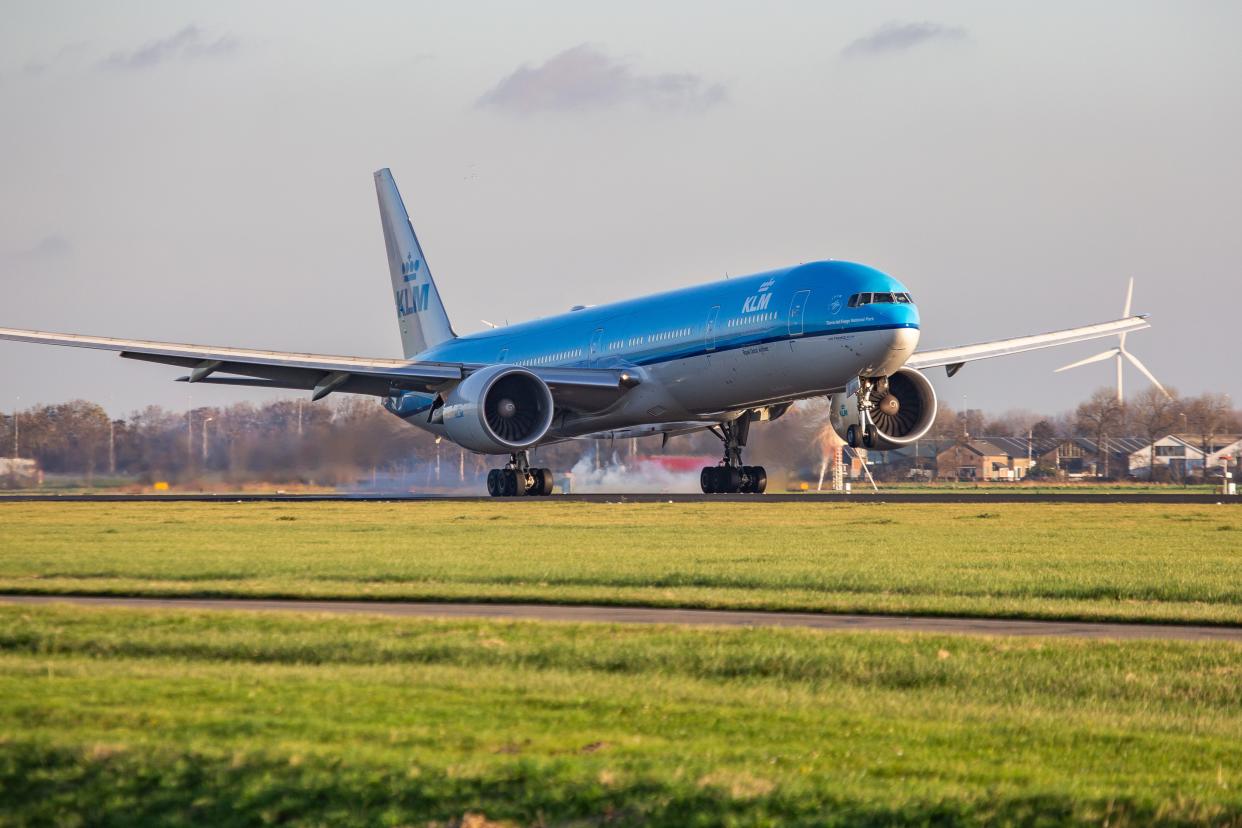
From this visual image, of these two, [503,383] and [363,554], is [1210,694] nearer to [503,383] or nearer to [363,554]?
[363,554]

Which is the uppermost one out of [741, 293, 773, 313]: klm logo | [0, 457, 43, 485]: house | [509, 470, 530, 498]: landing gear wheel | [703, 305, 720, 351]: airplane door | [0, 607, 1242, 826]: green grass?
[741, 293, 773, 313]: klm logo

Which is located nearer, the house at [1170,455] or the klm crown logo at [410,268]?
the klm crown logo at [410,268]

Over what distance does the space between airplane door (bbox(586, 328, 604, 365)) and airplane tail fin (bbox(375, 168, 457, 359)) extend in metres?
12.7

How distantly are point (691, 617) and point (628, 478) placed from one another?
4444cm

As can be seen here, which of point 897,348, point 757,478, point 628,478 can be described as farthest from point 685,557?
point 628,478

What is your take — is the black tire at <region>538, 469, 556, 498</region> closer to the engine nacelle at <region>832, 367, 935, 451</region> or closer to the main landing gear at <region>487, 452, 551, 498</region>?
the main landing gear at <region>487, 452, 551, 498</region>

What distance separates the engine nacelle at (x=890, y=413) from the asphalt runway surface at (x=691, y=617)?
2499 centimetres

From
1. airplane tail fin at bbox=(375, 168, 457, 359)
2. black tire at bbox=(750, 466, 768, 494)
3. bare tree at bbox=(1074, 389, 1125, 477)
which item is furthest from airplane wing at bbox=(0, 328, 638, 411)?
bare tree at bbox=(1074, 389, 1125, 477)

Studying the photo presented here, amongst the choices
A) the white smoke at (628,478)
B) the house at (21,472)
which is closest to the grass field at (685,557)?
the white smoke at (628,478)

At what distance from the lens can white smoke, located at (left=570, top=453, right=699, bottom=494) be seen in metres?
61.1

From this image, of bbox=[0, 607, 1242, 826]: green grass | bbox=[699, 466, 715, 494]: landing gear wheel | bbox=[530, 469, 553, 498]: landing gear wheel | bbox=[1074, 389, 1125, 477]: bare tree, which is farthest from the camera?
bbox=[1074, 389, 1125, 477]: bare tree

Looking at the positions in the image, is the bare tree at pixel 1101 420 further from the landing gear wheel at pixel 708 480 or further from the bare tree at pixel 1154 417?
the landing gear wheel at pixel 708 480

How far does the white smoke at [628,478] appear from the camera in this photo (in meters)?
61.1

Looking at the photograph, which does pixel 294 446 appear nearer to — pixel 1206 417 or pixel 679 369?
pixel 679 369
